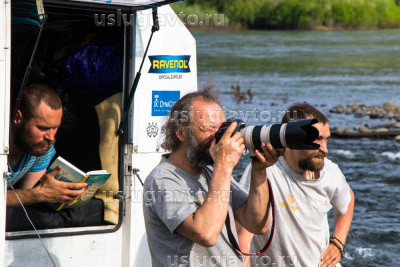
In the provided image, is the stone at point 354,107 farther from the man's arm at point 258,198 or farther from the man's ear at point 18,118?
the man's arm at point 258,198

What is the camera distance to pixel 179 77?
16.9 feet

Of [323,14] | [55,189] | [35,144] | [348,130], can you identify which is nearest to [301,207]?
[55,189]

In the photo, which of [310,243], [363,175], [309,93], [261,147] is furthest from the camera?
[309,93]

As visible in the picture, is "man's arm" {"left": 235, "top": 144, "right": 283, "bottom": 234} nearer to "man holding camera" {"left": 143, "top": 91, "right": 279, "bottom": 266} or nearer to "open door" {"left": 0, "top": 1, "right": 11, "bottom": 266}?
"man holding camera" {"left": 143, "top": 91, "right": 279, "bottom": 266}

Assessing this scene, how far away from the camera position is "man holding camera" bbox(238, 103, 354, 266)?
446 centimetres

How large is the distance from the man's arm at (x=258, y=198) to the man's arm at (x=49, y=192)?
109cm

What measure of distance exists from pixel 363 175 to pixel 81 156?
39.5ft

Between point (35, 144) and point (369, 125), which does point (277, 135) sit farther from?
point (369, 125)

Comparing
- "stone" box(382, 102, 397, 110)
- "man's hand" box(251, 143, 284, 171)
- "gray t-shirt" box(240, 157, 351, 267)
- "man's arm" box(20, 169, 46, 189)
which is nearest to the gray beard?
"man's hand" box(251, 143, 284, 171)

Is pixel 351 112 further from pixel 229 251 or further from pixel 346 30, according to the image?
pixel 346 30

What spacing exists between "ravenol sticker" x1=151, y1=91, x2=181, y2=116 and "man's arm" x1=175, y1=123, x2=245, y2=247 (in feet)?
5.09

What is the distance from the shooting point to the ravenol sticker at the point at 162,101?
5.03 m

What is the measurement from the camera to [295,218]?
4480 mm

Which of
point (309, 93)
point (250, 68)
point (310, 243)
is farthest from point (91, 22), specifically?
point (250, 68)
